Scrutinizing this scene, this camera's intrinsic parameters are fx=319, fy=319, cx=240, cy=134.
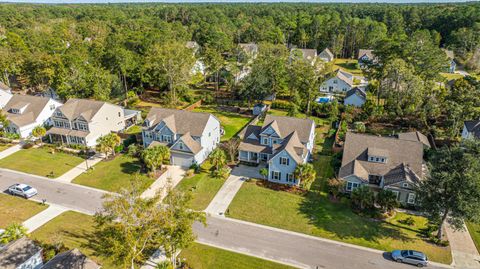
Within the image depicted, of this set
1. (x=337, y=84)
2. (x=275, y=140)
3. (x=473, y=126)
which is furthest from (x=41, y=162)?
(x=473, y=126)

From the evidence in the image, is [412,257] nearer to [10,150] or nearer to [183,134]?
[183,134]

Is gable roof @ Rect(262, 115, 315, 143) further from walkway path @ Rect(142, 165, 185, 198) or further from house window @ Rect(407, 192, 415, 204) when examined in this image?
house window @ Rect(407, 192, 415, 204)

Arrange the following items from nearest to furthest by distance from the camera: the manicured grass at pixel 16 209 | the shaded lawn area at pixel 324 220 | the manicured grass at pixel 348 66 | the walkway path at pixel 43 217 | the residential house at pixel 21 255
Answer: the residential house at pixel 21 255, the shaded lawn area at pixel 324 220, the walkway path at pixel 43 217, the manicured grass at pixel 16 209, the manicured grass at pixel 348 66

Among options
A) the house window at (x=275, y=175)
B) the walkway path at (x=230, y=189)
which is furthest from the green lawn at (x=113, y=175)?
the house window at (x=275, y=175)

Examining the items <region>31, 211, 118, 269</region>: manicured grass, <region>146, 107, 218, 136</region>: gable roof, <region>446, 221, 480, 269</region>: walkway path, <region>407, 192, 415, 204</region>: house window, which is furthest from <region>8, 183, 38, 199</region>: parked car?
<region>446, 221, 480, 269</region>: walkway path

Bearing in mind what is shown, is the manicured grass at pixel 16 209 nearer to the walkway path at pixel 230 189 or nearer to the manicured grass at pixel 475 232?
the walkway path at pixel 230 189

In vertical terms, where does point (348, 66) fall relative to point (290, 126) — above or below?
above
